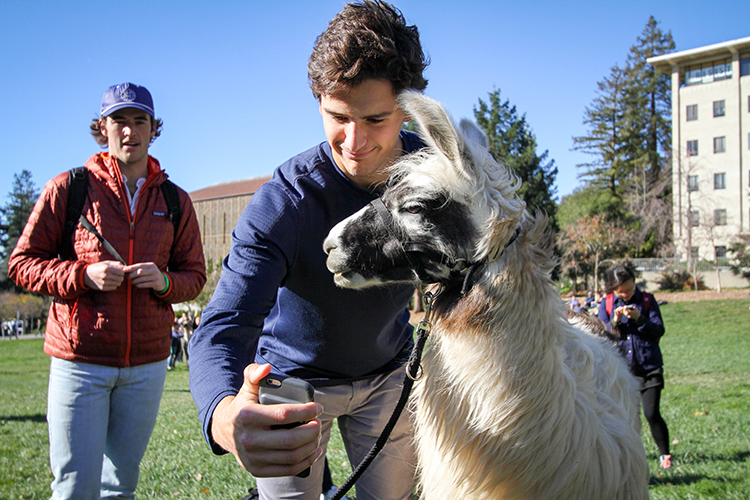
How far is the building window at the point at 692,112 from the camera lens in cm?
4784

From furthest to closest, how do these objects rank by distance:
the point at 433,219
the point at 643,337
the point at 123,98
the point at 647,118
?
1. the point at 647,118
2. the point at 643,337
3. the point at 123,98
4. the point at 433,219

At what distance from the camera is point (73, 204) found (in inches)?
123

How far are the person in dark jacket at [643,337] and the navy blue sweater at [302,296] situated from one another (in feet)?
13.9

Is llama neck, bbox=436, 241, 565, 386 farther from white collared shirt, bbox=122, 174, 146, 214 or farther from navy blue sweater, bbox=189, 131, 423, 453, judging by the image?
white collared shirt, bbox=122, 174, 146, 214

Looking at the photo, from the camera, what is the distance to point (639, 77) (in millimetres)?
60469

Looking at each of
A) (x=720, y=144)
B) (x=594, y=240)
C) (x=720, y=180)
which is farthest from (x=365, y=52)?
(x=720, y=144)

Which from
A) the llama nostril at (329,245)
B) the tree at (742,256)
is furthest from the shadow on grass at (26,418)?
the tree at (742,256)

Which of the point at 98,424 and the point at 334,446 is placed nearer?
the point at 98,424

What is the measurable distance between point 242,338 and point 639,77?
6960 cm

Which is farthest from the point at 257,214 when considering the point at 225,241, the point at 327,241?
the point at 225,241

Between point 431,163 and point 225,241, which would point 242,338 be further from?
point 225,241

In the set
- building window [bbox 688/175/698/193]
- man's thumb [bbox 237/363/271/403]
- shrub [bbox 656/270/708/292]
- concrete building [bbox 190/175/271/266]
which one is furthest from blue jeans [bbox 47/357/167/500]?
concrete building [bbox 190/175/271/266]

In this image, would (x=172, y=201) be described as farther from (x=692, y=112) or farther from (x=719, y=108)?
(x=692, y=112)

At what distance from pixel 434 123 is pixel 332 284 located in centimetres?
88
